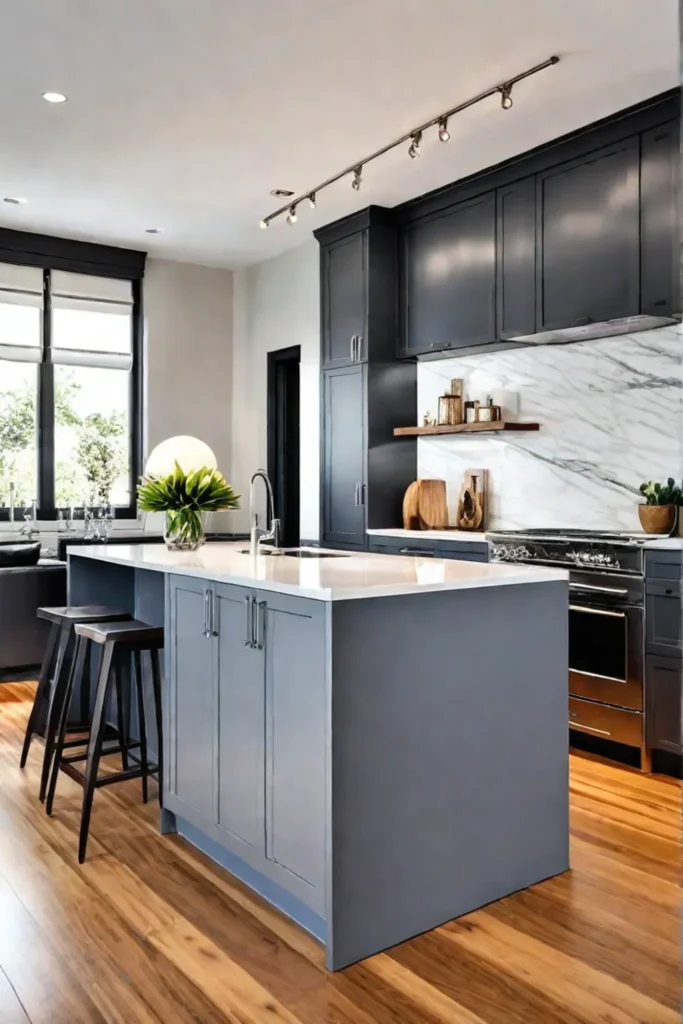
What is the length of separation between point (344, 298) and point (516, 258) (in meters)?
1.45

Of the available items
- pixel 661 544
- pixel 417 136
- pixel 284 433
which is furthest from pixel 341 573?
pixel 284 433

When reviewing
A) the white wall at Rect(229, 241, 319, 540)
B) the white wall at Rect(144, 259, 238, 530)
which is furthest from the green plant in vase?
the white wall at Rect(144, 259, 238, 530)

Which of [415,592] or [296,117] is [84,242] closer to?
[296,117]

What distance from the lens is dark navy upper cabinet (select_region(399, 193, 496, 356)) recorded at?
4867mm

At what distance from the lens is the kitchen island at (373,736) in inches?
84.0

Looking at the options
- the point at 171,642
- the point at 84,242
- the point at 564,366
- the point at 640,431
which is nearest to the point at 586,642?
the point at 640,431

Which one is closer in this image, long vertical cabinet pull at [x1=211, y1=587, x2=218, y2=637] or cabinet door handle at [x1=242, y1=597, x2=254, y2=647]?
cabinet door handle at [x1=242, y1=597, x2=254, y2=647]

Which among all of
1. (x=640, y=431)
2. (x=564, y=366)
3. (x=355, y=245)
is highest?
(x=355, y=245)

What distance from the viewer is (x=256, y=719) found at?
243 centimetres

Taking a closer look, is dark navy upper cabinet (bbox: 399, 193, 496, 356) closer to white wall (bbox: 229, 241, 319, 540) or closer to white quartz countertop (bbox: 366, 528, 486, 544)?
white wall (bbox: 229, 241, 319, 540)

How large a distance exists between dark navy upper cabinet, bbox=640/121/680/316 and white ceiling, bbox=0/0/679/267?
232 mm

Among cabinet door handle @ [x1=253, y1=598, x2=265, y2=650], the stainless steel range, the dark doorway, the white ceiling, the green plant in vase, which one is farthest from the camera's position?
the dark doorway

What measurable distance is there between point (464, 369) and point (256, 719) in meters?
3.52

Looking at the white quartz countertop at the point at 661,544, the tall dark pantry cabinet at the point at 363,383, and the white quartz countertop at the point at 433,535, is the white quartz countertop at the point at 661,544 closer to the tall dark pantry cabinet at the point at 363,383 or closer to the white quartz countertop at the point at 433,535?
the white quartz countertop at the point at 433,535
